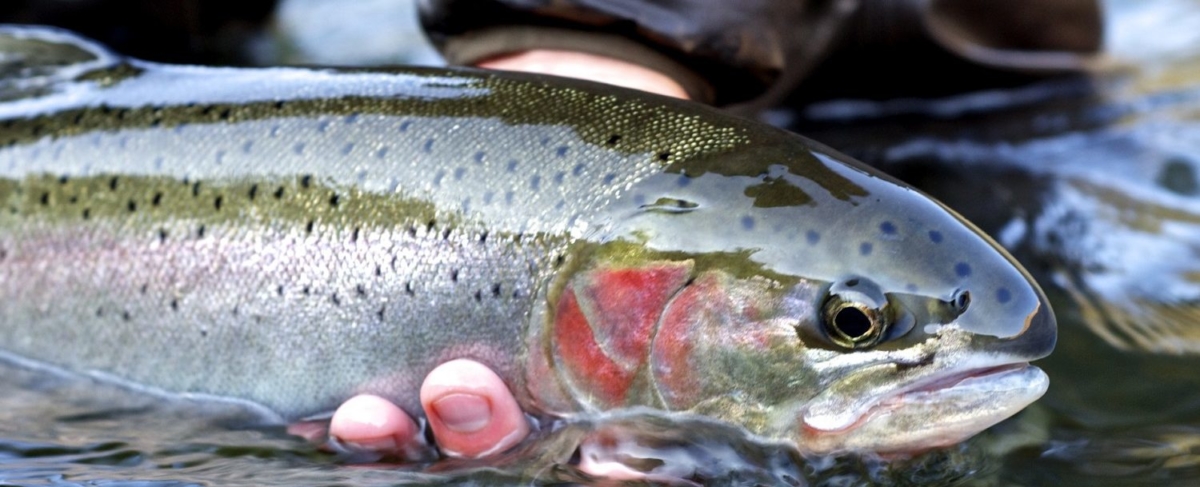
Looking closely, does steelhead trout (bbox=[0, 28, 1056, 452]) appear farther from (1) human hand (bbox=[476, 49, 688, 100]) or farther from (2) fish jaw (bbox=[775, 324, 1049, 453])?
(1) human hand (bbox=[476, 49, 688, 100])

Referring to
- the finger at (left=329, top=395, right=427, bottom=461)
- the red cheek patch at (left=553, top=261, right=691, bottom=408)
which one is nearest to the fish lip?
the red cheek patch at (left=553, top=261, right=691, bottom=408)

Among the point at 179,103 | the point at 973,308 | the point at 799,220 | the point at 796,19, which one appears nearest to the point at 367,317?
the point at 179,103

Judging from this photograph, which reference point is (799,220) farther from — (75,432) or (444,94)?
(75,432)

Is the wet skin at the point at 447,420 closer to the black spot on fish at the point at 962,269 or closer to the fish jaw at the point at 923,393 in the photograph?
the fish jaw at the point at 923,393

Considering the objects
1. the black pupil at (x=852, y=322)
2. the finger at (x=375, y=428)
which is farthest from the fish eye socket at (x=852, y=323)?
the finger at (x=375, y=428)

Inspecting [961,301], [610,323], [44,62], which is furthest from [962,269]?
[44,62]

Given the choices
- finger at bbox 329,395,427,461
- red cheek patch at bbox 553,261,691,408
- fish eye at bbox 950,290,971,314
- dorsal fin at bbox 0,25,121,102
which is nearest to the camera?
fish eye at bbox 950,290,971,314
